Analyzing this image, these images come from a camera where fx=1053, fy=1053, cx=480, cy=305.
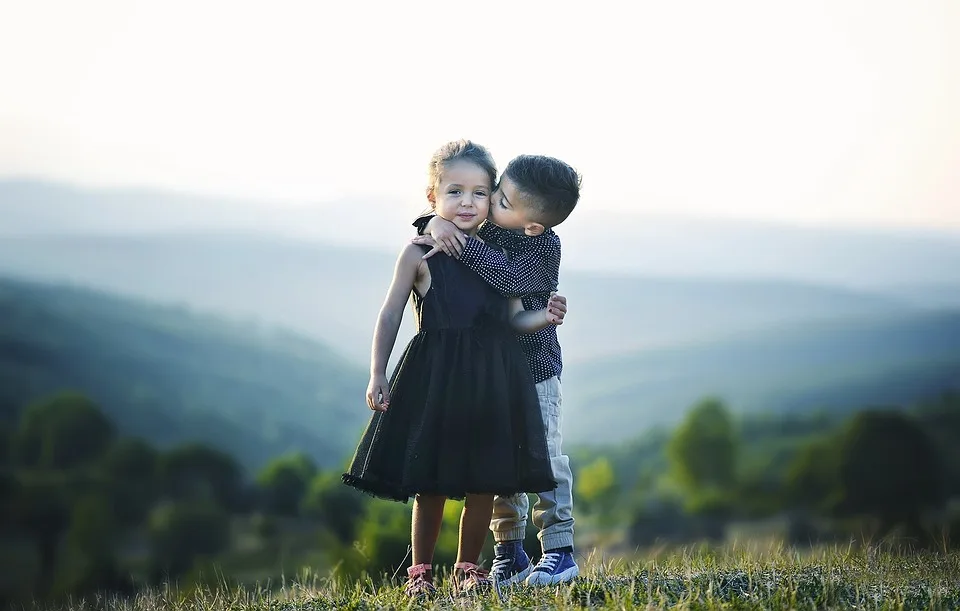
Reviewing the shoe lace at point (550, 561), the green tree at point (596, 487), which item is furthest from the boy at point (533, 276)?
the green tree at point (596, 487)

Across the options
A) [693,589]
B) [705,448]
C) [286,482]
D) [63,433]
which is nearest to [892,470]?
[705,448]

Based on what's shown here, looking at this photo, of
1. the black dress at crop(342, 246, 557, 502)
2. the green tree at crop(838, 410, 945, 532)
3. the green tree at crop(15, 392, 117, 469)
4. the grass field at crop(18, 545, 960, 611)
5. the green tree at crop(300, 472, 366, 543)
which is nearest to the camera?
the grass field at crop(18, 545, 960, 611)

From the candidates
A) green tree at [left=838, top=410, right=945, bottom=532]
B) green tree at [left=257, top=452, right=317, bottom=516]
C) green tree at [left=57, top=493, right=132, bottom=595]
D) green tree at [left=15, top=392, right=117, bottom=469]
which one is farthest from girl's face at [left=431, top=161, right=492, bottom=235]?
green tree at [left=15, top=392, right=117, bottom=469]

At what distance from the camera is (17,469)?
37.0 m

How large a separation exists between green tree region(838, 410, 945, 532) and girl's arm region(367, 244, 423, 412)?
22.8 metres

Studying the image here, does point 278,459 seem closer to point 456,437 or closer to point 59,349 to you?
point 59,349

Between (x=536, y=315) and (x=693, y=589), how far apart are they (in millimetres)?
1255

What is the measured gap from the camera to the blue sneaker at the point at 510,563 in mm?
4595

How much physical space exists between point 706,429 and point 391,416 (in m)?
36.5

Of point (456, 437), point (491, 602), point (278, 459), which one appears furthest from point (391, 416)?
point (278, 459)

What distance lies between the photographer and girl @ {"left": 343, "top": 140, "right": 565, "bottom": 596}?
13.7ft

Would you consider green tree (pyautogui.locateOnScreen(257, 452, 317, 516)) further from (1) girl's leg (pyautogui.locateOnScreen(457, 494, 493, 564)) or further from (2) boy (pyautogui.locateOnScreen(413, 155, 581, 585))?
(1) girl's leg (pyautogui.locateOnScreen(457, 494, 493, 564))

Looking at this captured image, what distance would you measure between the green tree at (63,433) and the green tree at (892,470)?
1010 inches

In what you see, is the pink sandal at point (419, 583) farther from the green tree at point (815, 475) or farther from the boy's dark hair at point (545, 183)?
the green tree at point (815, 475)
